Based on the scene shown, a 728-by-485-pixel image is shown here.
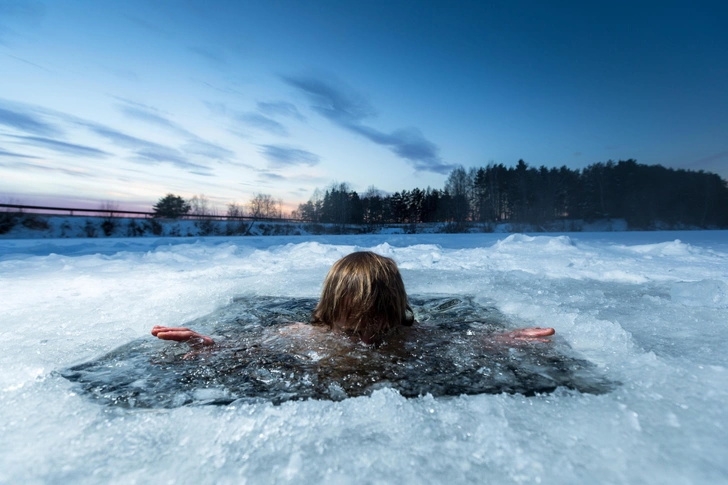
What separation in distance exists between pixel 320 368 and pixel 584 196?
5138 cm

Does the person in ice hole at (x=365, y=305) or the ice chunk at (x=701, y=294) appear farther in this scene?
the ice chunk at (x=701, y=294)

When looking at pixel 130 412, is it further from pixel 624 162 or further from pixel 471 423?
pixel 624 162

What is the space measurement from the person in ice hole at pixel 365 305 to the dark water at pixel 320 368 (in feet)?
0.20

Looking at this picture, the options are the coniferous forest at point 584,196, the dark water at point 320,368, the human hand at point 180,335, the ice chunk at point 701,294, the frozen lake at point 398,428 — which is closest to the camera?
the frozen lake at point 398,428

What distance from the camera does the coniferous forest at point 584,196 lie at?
38625 millimetres

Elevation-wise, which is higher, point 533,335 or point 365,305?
point 365,305

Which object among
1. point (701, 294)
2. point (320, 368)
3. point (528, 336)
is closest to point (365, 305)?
point (320, 368)

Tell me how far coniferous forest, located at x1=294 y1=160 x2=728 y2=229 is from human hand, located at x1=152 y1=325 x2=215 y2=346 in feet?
118

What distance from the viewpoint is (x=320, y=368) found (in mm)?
1343

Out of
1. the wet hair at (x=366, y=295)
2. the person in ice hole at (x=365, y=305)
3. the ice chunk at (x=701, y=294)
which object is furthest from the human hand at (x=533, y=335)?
the ice chunk at (x=701, y=294)

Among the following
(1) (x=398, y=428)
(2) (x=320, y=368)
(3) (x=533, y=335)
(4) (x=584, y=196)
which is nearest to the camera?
(1) (x=398, y=428)

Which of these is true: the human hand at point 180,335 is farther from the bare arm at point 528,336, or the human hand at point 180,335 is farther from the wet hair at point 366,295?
the bare arm at point 528,336

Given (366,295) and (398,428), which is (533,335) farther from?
(398,428)

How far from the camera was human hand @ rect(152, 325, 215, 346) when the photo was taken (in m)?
1.50
